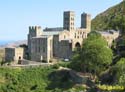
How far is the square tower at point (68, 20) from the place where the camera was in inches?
4250

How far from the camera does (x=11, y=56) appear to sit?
335 feet

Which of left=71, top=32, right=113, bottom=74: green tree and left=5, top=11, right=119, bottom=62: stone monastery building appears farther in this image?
left=5, top=11, right=119, bottom=62: stone monastery building

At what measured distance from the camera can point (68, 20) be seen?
108 metres

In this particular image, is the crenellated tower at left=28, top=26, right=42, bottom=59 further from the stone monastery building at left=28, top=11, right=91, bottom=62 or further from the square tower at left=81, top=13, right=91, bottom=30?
the square tower at left=81, top=13, right=91, bottom=30

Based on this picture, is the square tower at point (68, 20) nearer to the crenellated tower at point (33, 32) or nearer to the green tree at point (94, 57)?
the crenellated tower at point (33, 32)

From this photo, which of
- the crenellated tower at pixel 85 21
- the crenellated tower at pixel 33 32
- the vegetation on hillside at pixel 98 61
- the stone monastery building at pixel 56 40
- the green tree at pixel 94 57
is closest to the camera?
the vegetation on hillside at pixel 98 61

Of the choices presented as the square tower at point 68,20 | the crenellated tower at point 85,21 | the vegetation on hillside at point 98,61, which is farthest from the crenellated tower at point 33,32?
the vegetation on hillside at point 98,61

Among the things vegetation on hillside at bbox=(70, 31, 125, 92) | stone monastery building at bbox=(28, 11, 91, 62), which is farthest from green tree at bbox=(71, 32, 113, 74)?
stone monastery building at bbox=(28, 11, 91, 62)

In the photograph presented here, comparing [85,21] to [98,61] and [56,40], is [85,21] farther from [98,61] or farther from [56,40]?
[98,61]

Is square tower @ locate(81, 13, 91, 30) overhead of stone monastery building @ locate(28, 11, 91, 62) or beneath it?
overhead

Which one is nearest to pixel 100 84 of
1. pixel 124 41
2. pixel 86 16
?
pixel 124 41

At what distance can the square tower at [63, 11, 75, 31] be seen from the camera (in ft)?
354

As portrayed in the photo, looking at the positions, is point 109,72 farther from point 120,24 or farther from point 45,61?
point 120,24

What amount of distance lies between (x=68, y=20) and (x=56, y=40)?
864cm
